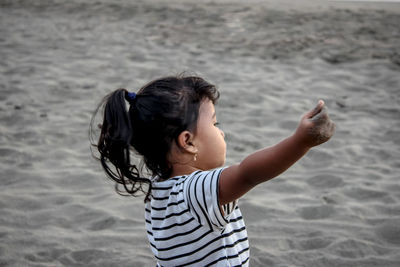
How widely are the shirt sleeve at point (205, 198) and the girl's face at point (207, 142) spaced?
12cm

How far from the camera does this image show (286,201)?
342cm

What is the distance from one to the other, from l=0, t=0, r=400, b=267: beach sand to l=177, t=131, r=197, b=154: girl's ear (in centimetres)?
131

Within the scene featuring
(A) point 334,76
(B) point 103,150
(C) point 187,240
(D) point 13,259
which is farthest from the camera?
(A) point 334,76

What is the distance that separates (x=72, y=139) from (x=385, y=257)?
278 centimetres

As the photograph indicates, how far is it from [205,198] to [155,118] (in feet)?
1.11

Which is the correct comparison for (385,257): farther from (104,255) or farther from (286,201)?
(104,255)

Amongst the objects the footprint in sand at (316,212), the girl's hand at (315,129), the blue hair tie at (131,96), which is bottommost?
the footprint in sand at (316,212)

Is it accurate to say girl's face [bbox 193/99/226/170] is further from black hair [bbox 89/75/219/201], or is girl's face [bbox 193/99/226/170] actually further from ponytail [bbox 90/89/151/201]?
ponytail [bbox 90/89/151/201]

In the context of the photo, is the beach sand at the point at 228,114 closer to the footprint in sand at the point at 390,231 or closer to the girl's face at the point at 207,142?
the footprint in sand at the point at 390,231

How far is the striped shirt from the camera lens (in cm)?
146

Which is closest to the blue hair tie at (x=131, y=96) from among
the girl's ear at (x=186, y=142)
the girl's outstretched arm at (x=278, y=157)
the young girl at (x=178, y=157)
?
the young girl at (x=178, y=157)

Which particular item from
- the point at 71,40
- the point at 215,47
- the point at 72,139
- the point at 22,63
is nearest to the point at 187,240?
the point at 72,139

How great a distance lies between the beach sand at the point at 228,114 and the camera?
293cm

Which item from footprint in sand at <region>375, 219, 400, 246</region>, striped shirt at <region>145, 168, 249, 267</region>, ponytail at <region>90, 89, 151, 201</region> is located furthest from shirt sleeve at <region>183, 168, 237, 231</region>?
footprint in sand at <region>375, 219, 400, 246</region>
